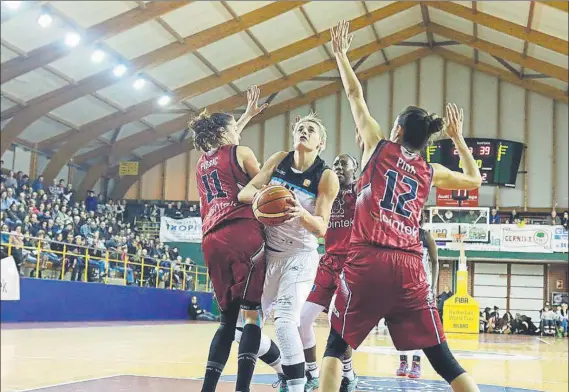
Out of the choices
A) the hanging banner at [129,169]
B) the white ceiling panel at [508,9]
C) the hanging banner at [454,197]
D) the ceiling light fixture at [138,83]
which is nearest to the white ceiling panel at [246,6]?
the ceiling light fixture at [138,83]

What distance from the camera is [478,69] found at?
29.7 metres

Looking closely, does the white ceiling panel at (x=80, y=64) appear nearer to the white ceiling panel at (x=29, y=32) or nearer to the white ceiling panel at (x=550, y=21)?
the white ceiling panel at (x=29, y=32)

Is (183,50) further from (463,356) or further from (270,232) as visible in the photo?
(270,232)

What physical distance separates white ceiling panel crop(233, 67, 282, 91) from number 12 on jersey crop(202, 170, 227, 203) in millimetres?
21574

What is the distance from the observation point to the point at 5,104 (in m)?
19.4

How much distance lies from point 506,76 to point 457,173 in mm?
27015

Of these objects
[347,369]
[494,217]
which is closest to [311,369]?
[347,369]

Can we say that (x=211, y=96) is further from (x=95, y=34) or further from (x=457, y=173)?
(x=457, y=173)

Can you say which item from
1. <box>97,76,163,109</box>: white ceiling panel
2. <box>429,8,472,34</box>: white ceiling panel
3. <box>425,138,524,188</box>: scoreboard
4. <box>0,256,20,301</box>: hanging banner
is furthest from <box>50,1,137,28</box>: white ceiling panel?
<box>429,8,472,34</box>: white ceiling panel

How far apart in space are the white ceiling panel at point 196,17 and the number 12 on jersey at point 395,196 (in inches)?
643

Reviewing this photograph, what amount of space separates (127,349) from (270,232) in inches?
212

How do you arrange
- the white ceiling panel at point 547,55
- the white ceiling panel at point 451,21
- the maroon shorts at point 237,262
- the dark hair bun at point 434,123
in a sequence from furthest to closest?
the white ceiling panel at point 451,21
the white ceiling panel at point 547,55
the maroon shorts at point 237,262
the dark hair bun at point 434,123

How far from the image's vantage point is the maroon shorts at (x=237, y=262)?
410 centimetres

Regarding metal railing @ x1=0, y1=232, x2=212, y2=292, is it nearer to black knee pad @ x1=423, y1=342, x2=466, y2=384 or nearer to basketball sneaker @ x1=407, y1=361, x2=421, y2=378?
basketball sneaker @ x1=407, y1=361, x2=421, y2=378
